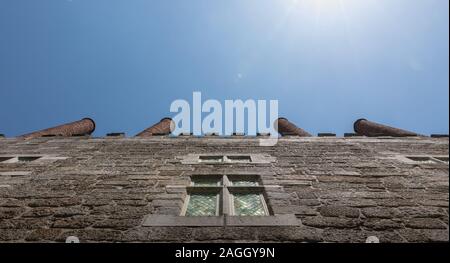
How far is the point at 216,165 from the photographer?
5578 mm

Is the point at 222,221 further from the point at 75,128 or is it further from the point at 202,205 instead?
the point at 75,128

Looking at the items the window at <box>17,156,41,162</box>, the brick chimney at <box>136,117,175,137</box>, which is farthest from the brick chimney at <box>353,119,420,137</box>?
the window at <box>17,156,41,162</box>

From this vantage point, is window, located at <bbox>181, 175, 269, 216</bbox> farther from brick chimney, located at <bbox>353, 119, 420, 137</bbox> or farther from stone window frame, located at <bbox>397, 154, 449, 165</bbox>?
brick chimney, located at <bbox>353, 119, 420, 137</bbox>

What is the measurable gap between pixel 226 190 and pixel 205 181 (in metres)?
0.65

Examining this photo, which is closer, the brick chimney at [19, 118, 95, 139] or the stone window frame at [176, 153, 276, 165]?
the stone window frame at [176, 153, 276, 165]

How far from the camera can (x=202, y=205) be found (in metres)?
4.11

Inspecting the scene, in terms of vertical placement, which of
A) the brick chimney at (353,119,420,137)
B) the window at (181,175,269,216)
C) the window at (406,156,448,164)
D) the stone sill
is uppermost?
the brick chimney at (353,119,420,137)

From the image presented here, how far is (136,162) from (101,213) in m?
2.08

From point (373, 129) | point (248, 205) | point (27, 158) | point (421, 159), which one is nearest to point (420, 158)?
point (421, 159)

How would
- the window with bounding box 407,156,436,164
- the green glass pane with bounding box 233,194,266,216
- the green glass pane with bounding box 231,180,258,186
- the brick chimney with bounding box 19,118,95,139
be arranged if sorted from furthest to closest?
the brick chimney with bounding box 19,118,95,139
the window with bounding box 407,156,436,164
the green glass pane with bounding box 231,180,258,186
the green glass pane with bounding box 233,194,266,216

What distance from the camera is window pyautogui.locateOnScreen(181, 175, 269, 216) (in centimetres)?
388

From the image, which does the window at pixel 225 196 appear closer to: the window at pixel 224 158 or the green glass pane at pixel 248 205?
the green glass pane at pixel 248 205
